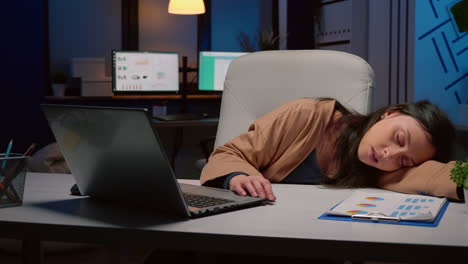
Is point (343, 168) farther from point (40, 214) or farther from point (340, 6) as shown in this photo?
point (340, 6)

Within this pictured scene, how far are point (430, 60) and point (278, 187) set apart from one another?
9.40 ft

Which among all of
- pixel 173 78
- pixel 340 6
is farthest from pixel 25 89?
pixel 340 6

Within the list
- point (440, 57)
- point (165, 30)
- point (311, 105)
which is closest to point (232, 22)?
point (165, 30)

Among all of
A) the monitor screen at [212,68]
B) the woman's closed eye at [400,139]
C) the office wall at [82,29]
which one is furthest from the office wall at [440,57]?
the office wall at [82,29]

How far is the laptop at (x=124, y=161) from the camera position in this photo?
825 mm

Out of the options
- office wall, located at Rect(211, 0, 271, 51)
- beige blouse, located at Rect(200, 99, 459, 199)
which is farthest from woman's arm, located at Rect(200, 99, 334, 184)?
office wall, located at Rect(211, 0, 271, 51)

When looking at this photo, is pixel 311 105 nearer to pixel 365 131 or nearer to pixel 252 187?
pixel 365 131

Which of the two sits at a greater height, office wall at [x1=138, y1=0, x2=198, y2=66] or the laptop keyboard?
office wall at [x1=138, y1=0, x2=198, y2=66]

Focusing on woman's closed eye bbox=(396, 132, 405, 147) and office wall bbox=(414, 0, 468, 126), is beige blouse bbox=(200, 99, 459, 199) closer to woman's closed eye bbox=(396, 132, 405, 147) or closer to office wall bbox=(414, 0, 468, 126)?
woman's closed eye bbox=(396, 132, 405, 147)

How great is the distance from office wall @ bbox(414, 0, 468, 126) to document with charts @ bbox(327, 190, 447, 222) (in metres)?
2.73

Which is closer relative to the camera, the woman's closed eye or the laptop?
the laptop

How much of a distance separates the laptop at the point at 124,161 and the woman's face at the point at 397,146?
1.25 feet

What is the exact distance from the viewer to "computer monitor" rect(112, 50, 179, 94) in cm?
442

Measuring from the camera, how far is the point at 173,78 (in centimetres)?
461
